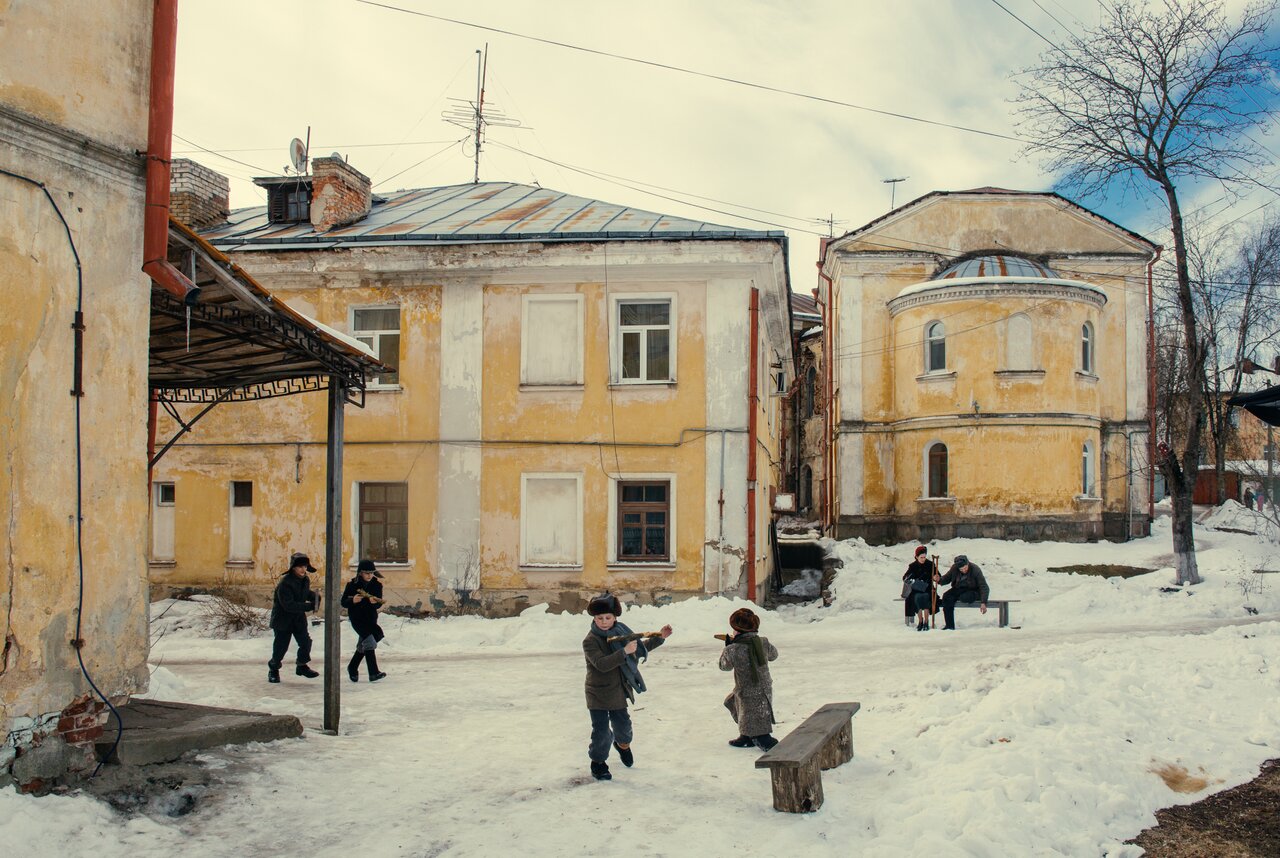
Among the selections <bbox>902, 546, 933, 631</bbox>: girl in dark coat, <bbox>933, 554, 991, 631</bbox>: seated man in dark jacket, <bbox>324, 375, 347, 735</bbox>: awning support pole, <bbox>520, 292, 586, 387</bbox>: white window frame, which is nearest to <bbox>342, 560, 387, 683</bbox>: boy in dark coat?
<bbox>324, 375, 347, 735</bbox>: awning support pole

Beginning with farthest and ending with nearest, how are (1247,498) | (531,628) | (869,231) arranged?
(1247,498) → (869,231) → (531,628)

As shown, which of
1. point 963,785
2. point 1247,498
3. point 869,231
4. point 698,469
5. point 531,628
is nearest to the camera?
point 963,785

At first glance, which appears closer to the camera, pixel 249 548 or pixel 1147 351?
pixel 249 548

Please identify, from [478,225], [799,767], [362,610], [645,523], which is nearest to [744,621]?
[799,767]

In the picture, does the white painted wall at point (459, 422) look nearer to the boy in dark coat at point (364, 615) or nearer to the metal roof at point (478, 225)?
the metal roof at point (478, 225)

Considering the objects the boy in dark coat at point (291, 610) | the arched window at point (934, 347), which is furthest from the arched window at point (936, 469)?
the boy in dark coat at point (291, 610)

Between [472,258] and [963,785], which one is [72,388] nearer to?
[963,785]

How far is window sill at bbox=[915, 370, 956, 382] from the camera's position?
2710 centimetres

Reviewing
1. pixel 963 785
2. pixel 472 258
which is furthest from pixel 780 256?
pixel 963 785

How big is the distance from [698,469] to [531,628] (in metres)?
3.90

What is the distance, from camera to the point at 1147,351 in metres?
29.9

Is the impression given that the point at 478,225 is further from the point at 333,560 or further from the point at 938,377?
the point at 938,377

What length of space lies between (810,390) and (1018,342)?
16.4 metres

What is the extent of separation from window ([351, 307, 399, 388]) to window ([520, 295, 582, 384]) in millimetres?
2328
